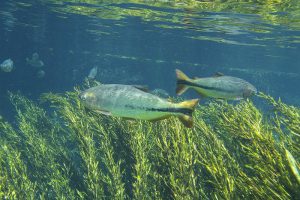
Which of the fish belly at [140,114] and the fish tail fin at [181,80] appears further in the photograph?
the fish tail fin at [181,80]

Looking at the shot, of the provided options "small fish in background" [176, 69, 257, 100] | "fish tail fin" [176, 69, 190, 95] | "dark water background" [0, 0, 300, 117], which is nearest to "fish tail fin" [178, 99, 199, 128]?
"fish tail fin" [176, 69, 190, 95]

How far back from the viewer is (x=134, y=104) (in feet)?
13.1

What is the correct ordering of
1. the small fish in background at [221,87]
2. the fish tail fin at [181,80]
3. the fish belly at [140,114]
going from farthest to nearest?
the small fish in background at [221,87] < the fish tail fin at [181,80] < the fish belly at [140,114]

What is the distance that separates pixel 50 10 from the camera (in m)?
27.5

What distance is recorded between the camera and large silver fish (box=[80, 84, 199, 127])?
371 cm

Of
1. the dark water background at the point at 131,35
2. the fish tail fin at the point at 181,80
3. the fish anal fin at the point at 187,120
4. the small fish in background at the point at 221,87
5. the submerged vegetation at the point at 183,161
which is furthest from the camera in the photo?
the dark water background at the point at 131,35

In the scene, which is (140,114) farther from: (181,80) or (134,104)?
(181,80)

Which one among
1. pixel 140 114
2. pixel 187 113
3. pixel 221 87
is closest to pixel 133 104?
pixel 140 114

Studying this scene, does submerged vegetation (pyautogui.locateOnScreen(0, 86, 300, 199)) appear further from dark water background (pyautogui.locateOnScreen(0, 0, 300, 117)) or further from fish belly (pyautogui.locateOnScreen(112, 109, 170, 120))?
dark water background (pyautogui.locateOnScreen(0, 0, 300, 117))

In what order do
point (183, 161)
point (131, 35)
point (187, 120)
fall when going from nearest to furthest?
point (187, 120), point (183, 161), point (131, 35)

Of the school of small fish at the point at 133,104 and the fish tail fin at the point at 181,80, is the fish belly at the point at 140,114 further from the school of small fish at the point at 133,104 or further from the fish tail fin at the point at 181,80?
the fish tail fin at the point at 181,80

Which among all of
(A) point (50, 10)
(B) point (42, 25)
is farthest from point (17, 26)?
(A) point (50, 10)

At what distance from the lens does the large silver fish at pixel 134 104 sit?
12.2 feet

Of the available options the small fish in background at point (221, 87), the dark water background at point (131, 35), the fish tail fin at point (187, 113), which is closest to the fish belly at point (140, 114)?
the fish tail fin at point (187, 113)
